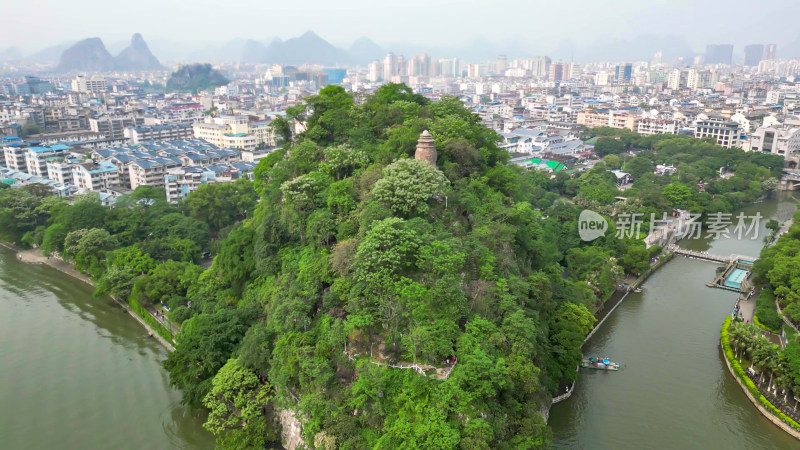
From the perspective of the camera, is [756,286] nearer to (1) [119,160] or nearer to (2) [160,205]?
(2) [160,205]

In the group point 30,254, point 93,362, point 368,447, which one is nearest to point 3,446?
point 93,362

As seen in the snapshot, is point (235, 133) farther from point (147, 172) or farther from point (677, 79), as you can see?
point (677, 79)

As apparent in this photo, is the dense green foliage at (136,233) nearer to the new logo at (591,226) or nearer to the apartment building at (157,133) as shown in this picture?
the new logo at (591,226)

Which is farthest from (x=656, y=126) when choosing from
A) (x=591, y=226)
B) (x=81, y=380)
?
(x=81, y=380)

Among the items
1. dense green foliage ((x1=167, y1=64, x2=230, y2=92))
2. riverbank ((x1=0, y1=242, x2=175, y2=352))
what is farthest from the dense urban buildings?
riverbank ((x1=0, y1=242, x2=175, y2=352))

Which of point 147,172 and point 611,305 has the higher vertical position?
point 147,172

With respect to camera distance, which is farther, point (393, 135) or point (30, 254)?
point (30, 254)
